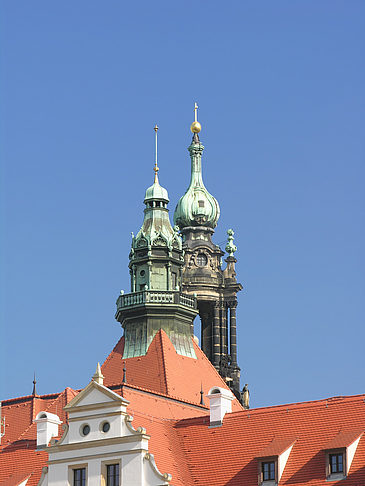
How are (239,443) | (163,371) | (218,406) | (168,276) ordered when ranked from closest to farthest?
(239,443) < (218,406) < (163,371) < (168,276)

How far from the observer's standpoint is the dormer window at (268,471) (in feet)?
225

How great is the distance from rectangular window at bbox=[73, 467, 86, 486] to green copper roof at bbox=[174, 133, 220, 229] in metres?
A: 82.7

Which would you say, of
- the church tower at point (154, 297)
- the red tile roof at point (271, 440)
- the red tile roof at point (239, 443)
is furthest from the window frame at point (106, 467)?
the church tower at point (154, 297)

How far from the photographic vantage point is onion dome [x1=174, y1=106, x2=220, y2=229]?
501 ft

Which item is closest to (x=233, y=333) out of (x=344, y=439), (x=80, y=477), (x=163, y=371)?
(x=163, y=371)

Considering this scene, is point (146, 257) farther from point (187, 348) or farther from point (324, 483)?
point (324, 483)

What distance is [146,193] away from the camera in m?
109

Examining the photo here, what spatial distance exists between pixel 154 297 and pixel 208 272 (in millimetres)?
46271

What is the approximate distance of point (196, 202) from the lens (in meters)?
153

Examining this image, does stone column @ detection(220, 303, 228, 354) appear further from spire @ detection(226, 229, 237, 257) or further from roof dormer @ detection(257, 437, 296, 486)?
roof dormer @ detection(257, 437, 296, 486)

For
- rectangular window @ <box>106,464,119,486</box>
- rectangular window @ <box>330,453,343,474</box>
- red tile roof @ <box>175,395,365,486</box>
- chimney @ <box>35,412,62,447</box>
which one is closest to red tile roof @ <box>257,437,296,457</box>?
Result: red tile roof @ <box>175,395,365,486</box>

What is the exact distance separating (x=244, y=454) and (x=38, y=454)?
1081cm

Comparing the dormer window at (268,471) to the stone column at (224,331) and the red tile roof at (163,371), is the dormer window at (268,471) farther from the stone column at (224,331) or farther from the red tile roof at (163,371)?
the stone column at (224,331)

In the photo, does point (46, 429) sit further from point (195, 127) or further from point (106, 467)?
point (195, 127)
